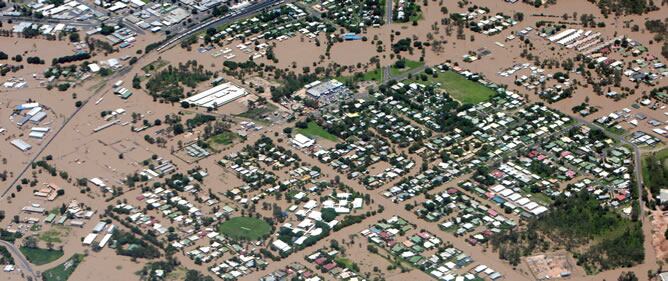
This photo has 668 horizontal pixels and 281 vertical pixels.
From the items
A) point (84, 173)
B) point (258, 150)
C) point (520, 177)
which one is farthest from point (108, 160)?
point (520, 177)

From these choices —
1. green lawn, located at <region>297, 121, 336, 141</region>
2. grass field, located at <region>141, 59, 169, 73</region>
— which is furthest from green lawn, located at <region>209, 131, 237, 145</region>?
grass field, located at <region>141, 59, 169, 73</region>

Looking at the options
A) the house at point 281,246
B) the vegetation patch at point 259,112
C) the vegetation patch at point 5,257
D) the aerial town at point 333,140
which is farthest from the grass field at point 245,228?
the vegetation patch at point 259,112

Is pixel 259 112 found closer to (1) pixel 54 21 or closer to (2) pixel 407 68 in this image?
(2) pixel 407 68

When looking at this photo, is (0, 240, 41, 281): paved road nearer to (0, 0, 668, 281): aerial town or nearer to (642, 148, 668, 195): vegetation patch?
(0, 0, 668, 281): aerial town

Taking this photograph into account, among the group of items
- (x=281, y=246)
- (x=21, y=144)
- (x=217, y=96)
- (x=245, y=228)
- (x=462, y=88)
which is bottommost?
(x=21, y=144)

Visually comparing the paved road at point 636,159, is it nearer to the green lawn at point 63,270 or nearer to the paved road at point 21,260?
the green lawn at point 63,270

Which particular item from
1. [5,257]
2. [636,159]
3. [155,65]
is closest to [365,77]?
[155,65]
